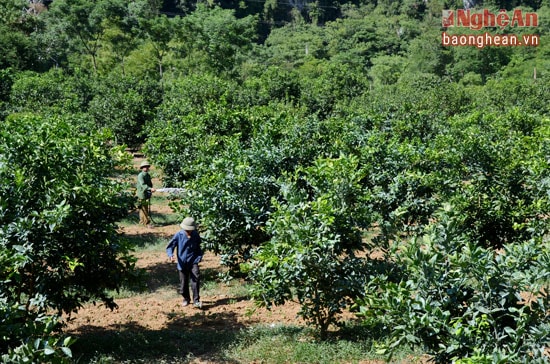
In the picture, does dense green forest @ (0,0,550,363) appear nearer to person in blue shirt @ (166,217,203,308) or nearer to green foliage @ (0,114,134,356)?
green foliage @ (0,114,134,356)

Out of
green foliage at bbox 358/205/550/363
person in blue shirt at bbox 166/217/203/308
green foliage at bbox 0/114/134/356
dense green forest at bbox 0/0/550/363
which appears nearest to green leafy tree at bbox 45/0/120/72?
dense green forest at bbox 0/0/550/363

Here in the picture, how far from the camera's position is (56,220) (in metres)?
5.28

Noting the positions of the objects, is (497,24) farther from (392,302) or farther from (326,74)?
(392,302)

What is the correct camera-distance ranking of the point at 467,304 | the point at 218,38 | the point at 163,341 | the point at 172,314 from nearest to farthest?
the point at 467,304 → the point at 163,341 → the point at 172,314 → the point at 218,38

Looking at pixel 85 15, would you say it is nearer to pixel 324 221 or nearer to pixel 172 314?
pixel 172 314

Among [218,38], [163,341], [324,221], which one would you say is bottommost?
[163,341]

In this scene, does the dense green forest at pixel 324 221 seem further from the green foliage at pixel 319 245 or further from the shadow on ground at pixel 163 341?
the shadow on ground at pixel 163 341

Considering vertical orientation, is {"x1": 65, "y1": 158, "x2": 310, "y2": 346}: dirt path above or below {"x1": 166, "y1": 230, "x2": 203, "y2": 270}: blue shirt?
below

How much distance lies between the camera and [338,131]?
40.3 feet

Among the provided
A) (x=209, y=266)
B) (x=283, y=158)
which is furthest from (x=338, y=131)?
(x=209, y=266)

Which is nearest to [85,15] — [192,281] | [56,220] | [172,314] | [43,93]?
[43,93]

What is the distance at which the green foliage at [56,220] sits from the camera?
17.5 feet

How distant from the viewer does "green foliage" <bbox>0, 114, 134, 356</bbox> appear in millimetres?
5340

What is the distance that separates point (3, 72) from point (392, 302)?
33.9 metres
